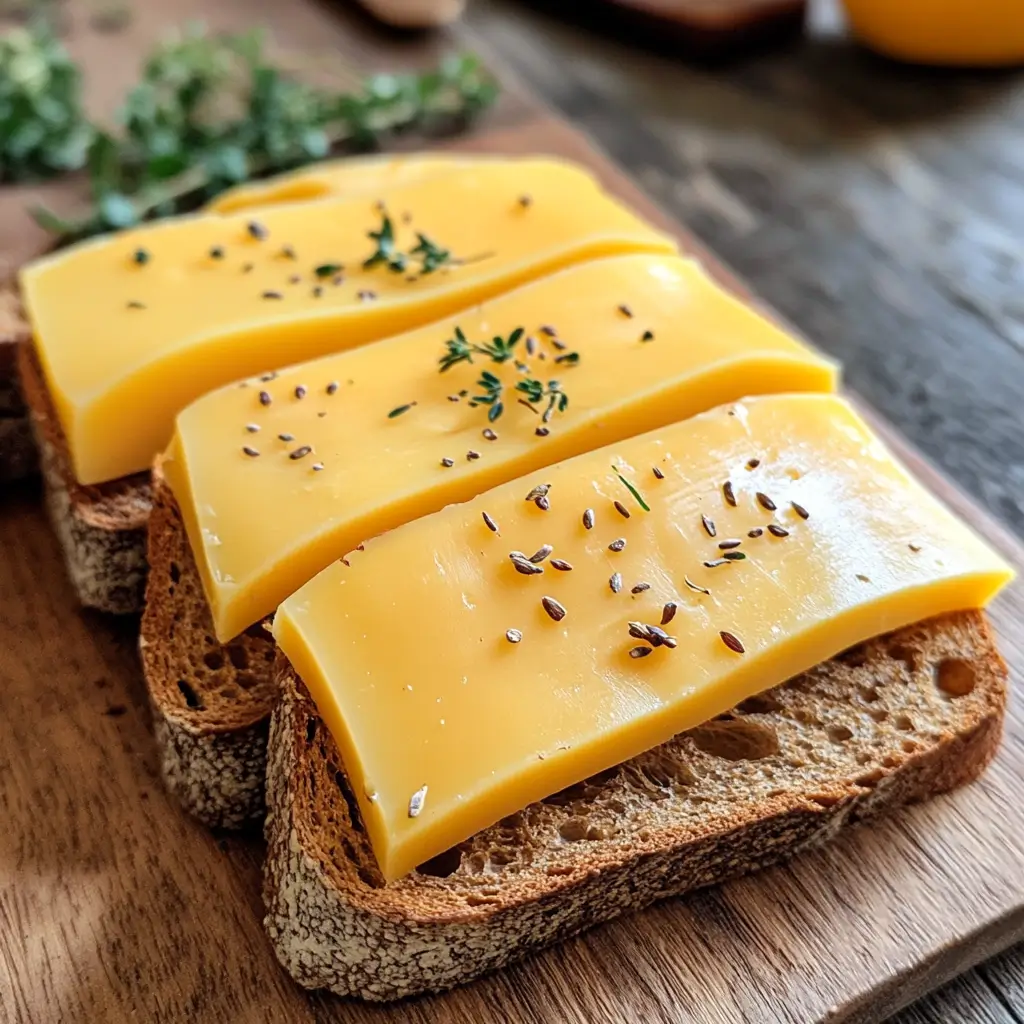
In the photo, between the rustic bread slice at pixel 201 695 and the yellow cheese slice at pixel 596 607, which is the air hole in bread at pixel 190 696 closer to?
the rustic bread slice at pixel 201 695

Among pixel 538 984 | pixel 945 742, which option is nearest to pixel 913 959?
pixel 945 742

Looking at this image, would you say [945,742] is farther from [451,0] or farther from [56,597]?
[451,0]

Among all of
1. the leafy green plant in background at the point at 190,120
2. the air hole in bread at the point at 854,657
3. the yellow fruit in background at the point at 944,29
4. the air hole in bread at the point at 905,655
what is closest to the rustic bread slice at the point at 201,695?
the air hole in bread at the point at 854,657

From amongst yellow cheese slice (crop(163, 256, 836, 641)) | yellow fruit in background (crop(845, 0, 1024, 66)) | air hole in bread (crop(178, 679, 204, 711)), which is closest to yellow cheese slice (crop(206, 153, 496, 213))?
yellow cheese slice (crop(163, 256, 836, 641))

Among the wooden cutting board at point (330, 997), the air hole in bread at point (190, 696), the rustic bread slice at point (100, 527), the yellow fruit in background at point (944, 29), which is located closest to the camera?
the wooden cutting board at point (330, 997)

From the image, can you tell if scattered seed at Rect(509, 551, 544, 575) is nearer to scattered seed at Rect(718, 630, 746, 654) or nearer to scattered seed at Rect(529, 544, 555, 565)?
scattered seed at Rect(529, 544, 555, 565)

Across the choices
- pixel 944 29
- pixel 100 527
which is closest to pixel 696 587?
pixel 100 527

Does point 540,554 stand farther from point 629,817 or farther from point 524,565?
Result: point 629,817
